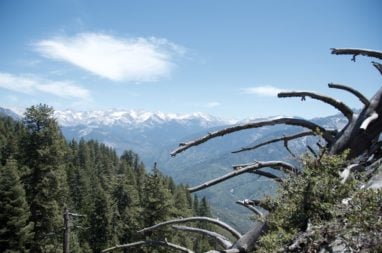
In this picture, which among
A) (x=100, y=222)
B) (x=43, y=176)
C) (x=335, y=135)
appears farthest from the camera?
(x=100, y=222)

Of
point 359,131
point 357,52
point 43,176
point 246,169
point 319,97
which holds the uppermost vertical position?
point 43,176

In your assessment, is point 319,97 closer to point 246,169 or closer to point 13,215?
point 246,169

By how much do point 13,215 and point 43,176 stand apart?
14.2 feet

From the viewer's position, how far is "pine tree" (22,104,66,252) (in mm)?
30891

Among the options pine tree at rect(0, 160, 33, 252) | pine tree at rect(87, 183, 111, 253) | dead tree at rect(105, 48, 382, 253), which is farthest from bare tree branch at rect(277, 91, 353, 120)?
pine tree at rect(87, 183, 111, 253)

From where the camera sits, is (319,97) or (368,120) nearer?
(368,120)

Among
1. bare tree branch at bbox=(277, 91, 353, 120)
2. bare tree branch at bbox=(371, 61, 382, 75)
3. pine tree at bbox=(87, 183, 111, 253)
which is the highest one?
bare tree branch at bbox=(371, 61, 382, 75)

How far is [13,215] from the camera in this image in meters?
32.3

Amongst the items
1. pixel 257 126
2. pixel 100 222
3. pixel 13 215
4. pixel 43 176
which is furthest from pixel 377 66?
pixel 100 222

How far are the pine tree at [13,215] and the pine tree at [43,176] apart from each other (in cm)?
66

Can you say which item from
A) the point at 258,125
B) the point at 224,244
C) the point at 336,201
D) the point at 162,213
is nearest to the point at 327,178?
the point at 336,201

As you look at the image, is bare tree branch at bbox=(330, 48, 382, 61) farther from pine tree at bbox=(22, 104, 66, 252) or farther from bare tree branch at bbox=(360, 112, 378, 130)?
pine tree at bbox=(22, 104, 66, 252)

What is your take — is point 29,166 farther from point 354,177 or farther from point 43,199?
point 354,177

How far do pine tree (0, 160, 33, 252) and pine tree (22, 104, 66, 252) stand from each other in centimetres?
66
